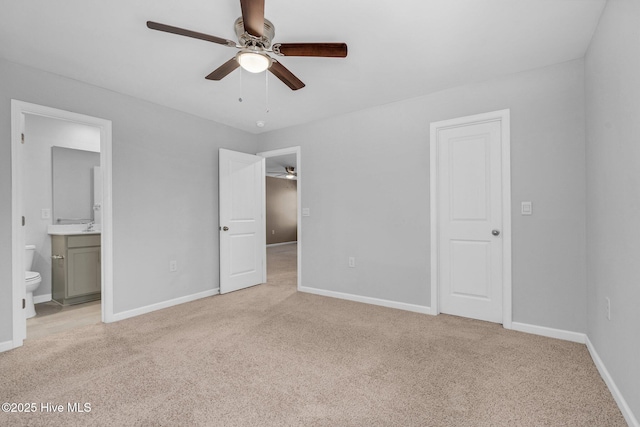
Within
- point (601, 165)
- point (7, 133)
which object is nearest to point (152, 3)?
point (7, 133)

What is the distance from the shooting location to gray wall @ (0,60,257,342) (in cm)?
250

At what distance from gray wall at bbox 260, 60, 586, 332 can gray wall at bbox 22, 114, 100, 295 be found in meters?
2.67

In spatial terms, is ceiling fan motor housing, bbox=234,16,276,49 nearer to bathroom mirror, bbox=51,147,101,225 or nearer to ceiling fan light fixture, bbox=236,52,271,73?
ceiling fan light fixture, bbox=236,52,271,73

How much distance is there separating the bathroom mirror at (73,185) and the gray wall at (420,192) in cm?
240

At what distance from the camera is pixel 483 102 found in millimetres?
2953

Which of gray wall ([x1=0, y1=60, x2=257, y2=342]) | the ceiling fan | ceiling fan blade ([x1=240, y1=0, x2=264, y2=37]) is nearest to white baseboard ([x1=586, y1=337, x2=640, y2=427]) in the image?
the ceiling fan

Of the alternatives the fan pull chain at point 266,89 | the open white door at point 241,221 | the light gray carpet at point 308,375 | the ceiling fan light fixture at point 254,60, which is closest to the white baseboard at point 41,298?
the light gray carpet at point 308,375

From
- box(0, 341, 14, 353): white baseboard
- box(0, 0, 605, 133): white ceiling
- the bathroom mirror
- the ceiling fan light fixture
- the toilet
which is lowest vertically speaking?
box(0, 341, 14, 353): white baseboard

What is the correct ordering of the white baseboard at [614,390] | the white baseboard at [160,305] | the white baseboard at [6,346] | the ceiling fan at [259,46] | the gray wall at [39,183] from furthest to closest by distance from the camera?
the gray wall at [39,183]
the white baseboard at [160,305]
the white baseboard at [6,346]
the ceiling fan at [259,46]
the white baseboard at [614,390]

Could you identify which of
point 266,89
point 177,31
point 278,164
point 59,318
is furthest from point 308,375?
point 278,164

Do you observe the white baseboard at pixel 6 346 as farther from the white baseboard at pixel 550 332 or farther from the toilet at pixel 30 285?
the white baseboard at pixel 550 332

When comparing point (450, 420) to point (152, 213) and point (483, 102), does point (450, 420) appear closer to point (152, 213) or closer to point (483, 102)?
point (483, 102)

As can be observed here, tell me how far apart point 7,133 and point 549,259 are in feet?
15.1

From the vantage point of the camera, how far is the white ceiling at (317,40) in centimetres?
191
